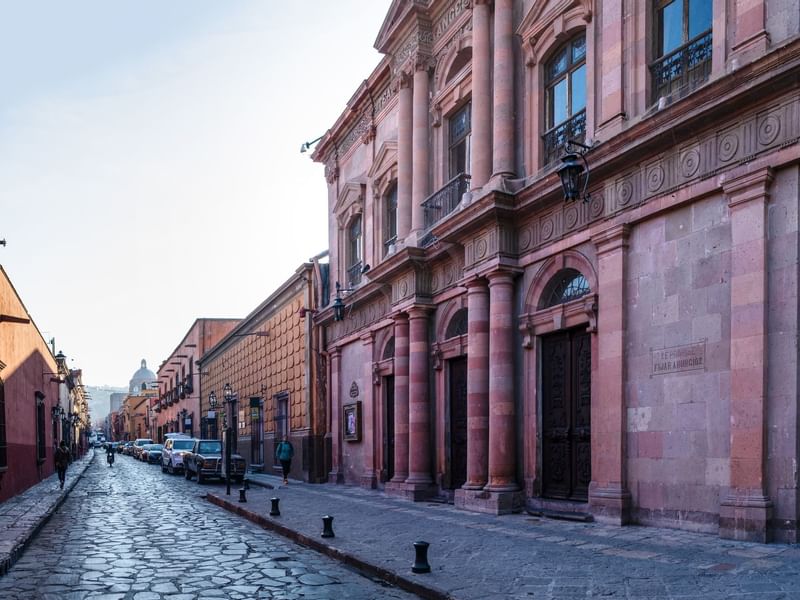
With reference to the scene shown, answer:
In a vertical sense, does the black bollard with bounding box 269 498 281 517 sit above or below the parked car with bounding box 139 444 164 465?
above

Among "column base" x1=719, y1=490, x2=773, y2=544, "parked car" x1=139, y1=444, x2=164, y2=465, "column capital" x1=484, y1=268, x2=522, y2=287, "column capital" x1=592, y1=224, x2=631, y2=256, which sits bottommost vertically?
"parked car" x1=139, y1=444, x2=164, y2=465

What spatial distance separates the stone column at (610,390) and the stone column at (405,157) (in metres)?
7.99

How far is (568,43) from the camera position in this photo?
1484cm

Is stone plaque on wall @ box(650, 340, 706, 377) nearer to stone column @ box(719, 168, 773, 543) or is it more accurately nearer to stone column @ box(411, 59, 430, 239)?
stone column @ box(719, 168, 773, 543)

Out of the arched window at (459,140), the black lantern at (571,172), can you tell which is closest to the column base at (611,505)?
the black lantern at (571,172)

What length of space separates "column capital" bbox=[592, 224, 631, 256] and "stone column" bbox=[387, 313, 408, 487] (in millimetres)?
7670

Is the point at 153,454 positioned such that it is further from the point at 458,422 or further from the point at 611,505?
the point at 611,505

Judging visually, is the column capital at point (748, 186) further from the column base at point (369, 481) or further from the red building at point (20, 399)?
the red building at point (20, 399)

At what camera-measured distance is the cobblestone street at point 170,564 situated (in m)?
8.66

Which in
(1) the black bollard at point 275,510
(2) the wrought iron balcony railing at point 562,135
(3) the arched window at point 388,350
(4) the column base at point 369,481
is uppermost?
(2) the wrought iron balcony railing at point 562,135

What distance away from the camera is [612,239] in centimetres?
1260

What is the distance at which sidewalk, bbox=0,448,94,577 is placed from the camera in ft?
36.7

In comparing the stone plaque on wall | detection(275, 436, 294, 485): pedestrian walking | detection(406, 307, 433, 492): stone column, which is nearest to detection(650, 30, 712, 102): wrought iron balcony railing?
the stone plaque on wall

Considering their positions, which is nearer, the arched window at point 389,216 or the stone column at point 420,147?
the stone column at point 420,147
